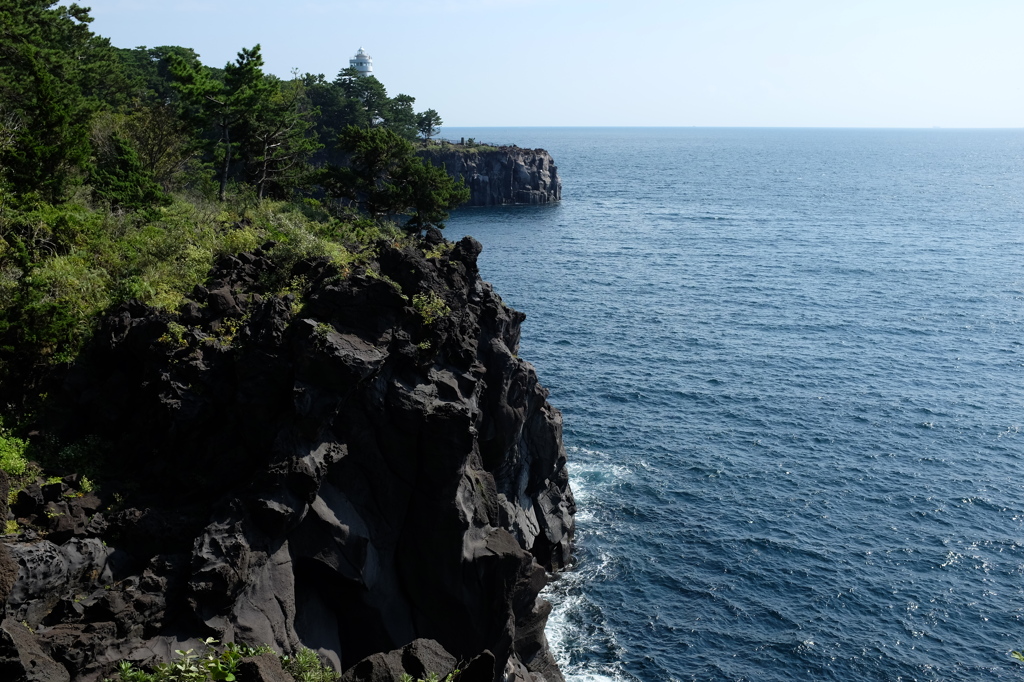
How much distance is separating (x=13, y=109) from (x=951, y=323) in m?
103

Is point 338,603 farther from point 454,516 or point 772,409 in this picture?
point 772,409

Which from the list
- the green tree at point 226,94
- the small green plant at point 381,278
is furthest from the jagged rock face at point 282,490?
the green tree at point 226,94

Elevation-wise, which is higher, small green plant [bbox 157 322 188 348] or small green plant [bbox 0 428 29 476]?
small green plant [bbox 157 322 188 348]

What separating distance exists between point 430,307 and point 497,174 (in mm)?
158066

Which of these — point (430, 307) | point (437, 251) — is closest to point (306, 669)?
point (430, 307)

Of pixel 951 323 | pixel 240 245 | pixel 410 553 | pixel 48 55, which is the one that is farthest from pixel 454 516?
pixel 951 323

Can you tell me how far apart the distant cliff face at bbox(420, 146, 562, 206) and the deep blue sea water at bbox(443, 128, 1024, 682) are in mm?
69157

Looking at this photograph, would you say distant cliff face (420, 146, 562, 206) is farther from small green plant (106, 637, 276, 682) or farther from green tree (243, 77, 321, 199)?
small green plant (106, 637, 276, 682)

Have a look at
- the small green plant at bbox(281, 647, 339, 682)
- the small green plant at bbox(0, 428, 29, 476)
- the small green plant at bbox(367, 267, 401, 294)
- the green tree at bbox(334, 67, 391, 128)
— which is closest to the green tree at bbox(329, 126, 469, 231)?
the small green plant at bbox(367, 267, 401, 294)

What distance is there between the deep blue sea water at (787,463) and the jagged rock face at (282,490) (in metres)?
13.3

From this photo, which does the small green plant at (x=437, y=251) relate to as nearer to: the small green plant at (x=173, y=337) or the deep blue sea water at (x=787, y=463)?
the small green plant at (x=173, y=337)

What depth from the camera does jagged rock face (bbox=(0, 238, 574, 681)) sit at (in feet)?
88.6

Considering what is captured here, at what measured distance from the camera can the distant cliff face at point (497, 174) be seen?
7485 inches

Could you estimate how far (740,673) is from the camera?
42906mm
